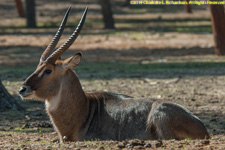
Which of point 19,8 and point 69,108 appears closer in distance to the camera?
point 69,108

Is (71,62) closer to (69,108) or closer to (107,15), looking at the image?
(69,108)

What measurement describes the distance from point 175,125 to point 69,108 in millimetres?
1538

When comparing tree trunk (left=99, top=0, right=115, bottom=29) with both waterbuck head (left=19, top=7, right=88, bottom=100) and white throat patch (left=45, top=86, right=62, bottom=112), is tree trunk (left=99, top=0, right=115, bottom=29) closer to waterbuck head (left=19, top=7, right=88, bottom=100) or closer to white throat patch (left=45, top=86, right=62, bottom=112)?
waterbuck head (left=19, top=7, right=88, bottom=100)

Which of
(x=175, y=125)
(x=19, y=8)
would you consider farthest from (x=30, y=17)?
(x=175, y=125)

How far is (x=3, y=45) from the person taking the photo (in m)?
22.5

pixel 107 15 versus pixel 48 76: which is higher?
pixel 48 76

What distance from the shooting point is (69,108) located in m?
7.24

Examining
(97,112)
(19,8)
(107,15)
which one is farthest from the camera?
(19,8)

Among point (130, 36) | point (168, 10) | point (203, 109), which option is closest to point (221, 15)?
point (130, 36)

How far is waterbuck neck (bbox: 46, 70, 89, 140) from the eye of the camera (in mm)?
7156

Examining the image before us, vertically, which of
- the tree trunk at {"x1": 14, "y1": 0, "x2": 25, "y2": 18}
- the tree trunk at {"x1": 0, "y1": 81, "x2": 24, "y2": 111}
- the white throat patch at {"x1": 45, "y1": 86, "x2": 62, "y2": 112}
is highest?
the tree trunk at {"x1": 14, "y1": 0, "x2": 25, "y2": 18}

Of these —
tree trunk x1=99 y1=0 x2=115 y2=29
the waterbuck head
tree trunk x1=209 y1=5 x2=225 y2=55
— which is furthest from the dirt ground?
the waterbuck head

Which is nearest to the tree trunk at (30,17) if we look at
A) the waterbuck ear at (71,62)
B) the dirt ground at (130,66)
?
the dirt ground at (130,66)

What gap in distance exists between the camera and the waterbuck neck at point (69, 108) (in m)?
7.16
